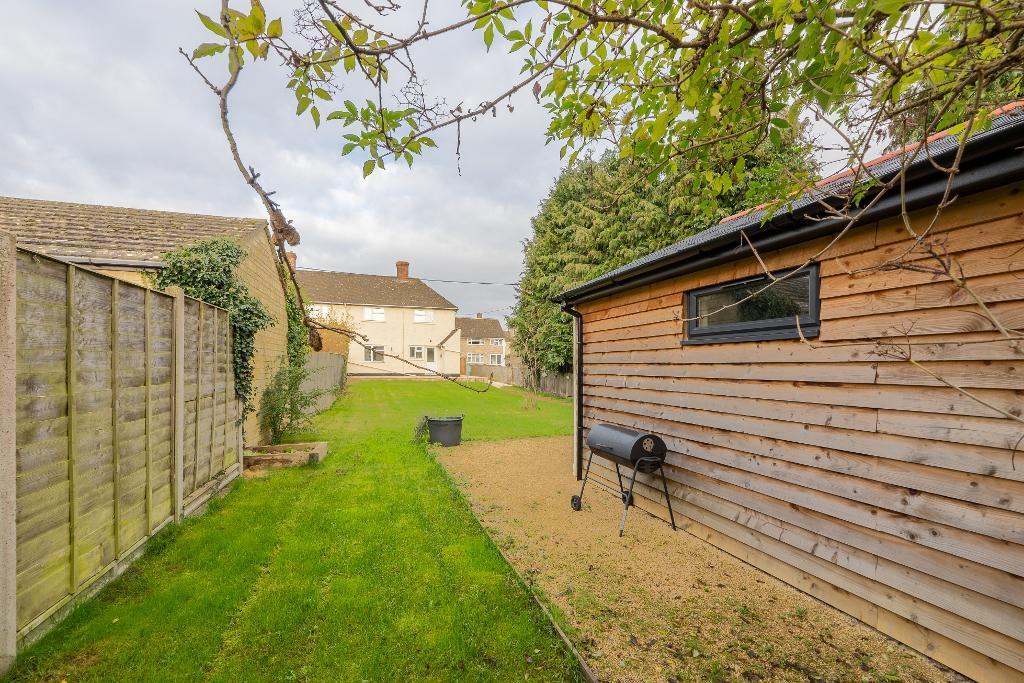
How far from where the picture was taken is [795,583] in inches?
147

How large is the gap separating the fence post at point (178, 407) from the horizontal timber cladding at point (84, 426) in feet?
0.10

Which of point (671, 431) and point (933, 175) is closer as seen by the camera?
point (933, 175)

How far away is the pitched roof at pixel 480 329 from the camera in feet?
169

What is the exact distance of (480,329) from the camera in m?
53.1

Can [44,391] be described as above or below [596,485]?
above

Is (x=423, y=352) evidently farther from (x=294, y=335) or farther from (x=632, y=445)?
(x=632, y=445)

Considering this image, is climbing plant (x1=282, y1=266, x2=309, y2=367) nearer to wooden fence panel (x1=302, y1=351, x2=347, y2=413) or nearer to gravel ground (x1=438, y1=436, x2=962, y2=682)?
wooden fence panel (x1=302, y1=351, x2=347, y2=413)

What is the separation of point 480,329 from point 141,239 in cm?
4570

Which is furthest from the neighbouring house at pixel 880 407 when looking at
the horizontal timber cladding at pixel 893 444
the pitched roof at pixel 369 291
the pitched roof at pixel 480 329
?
the pitched roof at pixel 480 329

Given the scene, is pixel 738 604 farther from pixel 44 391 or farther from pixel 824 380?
pixel 44 391

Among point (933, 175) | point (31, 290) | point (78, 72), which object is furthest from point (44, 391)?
point (933, 175)

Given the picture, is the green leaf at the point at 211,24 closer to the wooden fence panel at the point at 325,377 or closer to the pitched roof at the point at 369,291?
the wooden fence panel at the point at 325,377

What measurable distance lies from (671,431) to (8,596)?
5.46 metres

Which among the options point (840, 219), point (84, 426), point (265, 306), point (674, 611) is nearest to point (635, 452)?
point (674, 611)
